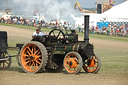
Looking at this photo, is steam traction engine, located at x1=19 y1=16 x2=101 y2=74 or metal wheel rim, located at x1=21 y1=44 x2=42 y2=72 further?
metal wheel rim, located at x1=21 y1=44 x2=42 y2=72

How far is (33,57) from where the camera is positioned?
11.3 meters

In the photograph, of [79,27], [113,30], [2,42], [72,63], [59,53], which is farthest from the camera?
[79,27]

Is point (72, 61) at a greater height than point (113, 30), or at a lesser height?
greater

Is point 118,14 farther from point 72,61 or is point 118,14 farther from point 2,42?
point 72,61

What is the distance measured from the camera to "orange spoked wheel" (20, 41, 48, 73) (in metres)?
10.9

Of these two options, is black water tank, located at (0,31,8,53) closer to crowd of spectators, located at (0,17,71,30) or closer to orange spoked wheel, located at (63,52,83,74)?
orange spoked wheel, located at (63,52,83,74)

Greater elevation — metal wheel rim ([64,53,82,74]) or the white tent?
the white tent

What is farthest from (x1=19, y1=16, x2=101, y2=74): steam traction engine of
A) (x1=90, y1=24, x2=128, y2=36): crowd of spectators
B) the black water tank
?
(x1=90, y1=24, x2=128, y2=36): crowd of spectators

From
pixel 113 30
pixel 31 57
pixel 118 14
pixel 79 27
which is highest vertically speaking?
pixel 118 14

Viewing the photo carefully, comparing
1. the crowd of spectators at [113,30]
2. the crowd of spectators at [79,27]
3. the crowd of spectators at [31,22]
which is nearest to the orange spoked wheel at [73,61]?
the crowd of spectators at [79,27]

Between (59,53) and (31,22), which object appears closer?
(59,53)

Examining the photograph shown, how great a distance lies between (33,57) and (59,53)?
3.03 feet

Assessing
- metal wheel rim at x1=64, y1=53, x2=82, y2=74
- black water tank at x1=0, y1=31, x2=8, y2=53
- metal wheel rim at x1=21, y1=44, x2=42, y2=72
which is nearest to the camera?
metal wheel rim at x1=64, y1=53, x2=82, y2=74

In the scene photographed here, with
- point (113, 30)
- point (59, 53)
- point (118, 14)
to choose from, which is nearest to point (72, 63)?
point (59, 53)
